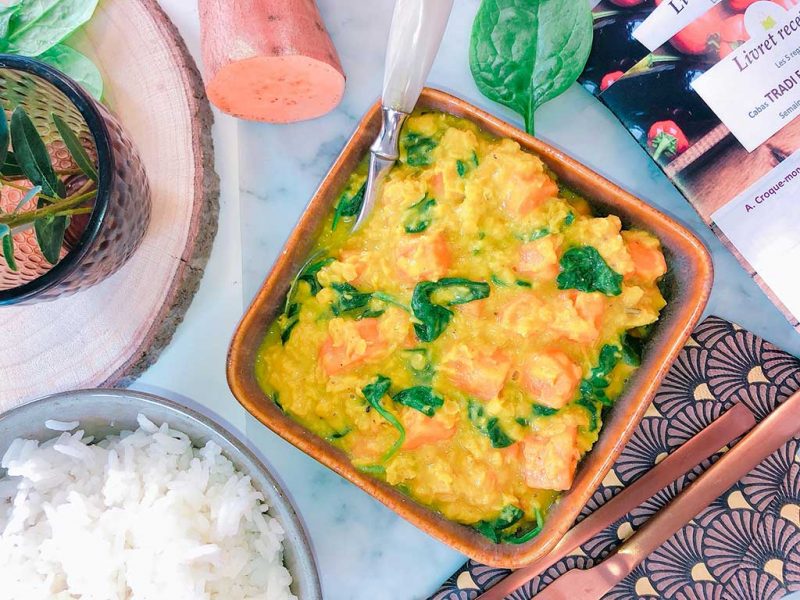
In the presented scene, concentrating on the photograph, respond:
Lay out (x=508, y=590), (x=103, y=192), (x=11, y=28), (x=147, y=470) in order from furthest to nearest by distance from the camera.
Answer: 1. (x=508, y=590)
2. (x=11, y=28)
3. (x=147, y=470)
4. (x=103, y=192)

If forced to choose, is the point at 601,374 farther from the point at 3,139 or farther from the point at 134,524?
the point at 3,139

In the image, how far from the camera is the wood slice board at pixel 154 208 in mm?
1779

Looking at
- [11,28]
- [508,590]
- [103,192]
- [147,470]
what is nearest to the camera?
[103,192]

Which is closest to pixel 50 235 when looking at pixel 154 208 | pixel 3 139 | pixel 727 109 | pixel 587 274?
pixel 3 139

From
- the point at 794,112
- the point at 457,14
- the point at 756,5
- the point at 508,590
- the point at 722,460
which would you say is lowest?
the point at 508,590

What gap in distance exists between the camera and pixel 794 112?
192 centimetres

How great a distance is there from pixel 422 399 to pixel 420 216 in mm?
414

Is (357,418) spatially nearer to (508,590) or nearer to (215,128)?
(508,590)

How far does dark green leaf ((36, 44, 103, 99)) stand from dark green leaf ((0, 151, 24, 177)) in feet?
1.13

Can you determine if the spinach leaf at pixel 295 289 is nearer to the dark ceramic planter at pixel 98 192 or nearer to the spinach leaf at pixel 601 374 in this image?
the dark ceramic planter at pixel 98 192

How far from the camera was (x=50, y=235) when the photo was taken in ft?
4.58

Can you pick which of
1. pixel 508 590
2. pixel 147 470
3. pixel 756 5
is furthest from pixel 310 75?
pixel 508 590

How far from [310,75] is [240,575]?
1.22m

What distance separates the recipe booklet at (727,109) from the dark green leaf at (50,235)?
138 cm
